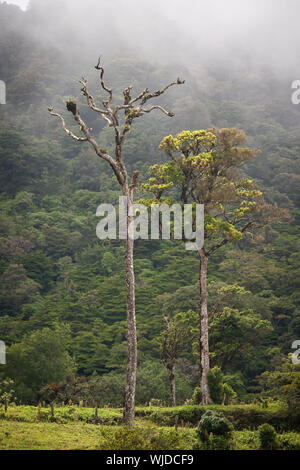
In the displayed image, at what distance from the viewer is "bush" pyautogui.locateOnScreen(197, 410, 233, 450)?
29.9 ft

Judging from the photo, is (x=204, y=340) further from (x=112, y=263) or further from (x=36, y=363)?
(x=112, y=263)

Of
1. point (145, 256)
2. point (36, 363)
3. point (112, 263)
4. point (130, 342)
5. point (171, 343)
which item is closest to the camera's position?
point (130, 342)

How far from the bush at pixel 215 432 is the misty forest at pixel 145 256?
1.3 inches

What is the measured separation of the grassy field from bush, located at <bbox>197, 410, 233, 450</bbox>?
0.39 meters

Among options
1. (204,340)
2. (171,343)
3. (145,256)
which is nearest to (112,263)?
(145,256)

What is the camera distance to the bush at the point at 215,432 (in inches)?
359

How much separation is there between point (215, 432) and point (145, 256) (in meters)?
40.2

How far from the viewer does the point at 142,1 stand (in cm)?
16312

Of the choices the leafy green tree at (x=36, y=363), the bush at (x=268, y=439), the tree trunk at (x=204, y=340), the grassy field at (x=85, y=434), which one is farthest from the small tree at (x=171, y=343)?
the bush at (x=268, y=439)

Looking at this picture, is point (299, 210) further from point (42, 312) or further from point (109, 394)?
point (109, 394)

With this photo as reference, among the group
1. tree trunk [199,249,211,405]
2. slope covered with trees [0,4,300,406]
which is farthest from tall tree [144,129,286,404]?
slope covered with trees [0,4,300,406]

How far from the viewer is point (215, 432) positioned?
928 cm

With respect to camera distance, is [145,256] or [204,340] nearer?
[204,340]

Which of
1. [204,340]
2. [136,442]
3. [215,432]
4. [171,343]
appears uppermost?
[204,340]
